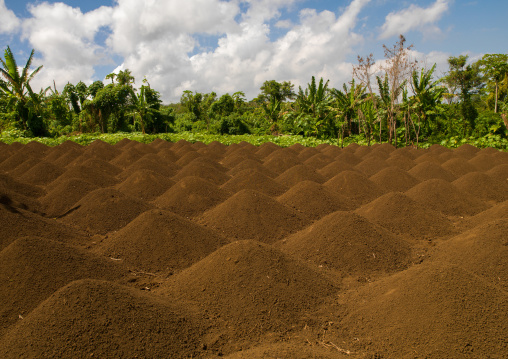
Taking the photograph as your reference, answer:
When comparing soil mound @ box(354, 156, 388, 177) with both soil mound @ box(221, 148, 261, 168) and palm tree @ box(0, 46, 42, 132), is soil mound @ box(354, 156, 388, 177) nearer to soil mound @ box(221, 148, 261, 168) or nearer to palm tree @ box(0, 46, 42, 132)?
soil mound @ box(221, 148, 261, 168)

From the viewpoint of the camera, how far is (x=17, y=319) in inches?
119

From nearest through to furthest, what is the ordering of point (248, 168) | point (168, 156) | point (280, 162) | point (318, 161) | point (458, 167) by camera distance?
point (248, 168) < point (458, 167) < point (280, 162) < point (318, 161) < point (168, 156)

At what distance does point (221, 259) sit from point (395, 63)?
13.0 meters

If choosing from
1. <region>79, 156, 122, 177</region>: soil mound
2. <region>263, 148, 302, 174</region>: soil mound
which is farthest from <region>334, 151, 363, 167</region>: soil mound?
<region>79, 156, 122, 177</region>: soil mound

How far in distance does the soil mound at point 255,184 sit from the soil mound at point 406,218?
2.05 m

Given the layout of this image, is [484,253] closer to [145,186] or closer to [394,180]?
[394,180]

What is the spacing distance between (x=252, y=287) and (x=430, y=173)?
21.8 ft

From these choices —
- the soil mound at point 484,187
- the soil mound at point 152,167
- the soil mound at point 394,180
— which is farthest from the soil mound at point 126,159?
the soil mound at point 484,187

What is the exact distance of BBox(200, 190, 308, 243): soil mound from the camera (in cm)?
517

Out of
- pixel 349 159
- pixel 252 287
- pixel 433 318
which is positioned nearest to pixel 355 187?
pixel 349 159

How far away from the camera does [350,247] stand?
428cm

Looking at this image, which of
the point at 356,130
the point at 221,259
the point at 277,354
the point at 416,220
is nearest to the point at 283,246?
the point at 221,259

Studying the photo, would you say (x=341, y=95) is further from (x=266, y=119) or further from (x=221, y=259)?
(x=221, y=259)

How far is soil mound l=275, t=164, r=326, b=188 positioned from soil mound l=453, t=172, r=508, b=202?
2.74 meters
